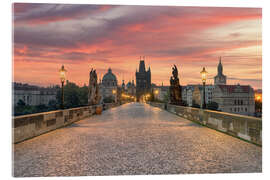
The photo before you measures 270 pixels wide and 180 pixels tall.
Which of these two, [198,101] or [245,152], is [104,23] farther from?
[198,101]

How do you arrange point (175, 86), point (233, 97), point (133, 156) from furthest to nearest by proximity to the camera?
point (233, 97)
point (175, 86)
point (133, 156)

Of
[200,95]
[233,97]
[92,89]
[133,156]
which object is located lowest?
[233,97]

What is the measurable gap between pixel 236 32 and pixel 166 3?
3457 millimetres

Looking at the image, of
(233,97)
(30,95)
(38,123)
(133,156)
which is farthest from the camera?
(30,95)

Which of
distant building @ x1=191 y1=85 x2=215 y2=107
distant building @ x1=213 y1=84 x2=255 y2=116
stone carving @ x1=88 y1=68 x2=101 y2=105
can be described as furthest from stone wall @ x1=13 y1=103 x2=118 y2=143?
distant building @ x1=191 y1=85 x2=215 y2=107

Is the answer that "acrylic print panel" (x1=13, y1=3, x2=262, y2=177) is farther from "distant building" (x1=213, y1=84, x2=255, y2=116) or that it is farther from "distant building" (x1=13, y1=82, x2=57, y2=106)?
"distant building" (x1=13, y1=82, x2=57, y2=106)

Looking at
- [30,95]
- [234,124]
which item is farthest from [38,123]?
[30,95]

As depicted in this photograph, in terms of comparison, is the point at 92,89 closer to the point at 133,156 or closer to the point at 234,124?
the point at 234,124

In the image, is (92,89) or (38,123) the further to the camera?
(92,89)

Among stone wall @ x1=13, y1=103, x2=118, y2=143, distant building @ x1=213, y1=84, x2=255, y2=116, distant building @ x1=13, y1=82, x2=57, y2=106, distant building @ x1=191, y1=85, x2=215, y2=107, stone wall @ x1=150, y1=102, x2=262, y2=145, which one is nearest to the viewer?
stone wall @ x1=150, y1=102, x2=262, y2=145

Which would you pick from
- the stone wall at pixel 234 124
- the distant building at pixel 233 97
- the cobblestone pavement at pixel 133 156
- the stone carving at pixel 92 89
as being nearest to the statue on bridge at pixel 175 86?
the stone carving at pixel 92 89
